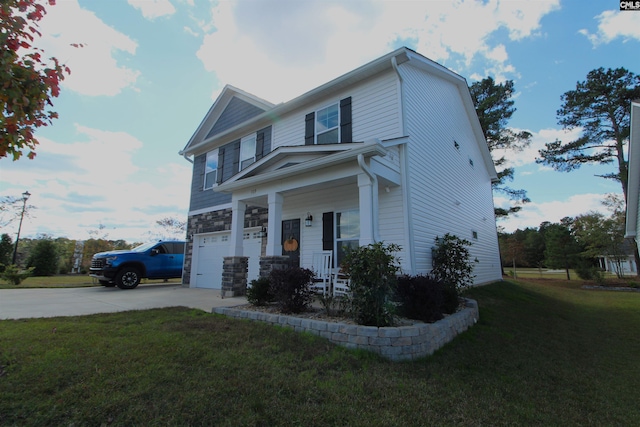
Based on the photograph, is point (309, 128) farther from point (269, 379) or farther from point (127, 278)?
point (127, 278)

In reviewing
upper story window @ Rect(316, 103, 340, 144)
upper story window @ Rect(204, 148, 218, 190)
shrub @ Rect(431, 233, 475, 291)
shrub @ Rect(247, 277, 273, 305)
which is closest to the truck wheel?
upper story window @ Rect(204, 148, 218, 190)

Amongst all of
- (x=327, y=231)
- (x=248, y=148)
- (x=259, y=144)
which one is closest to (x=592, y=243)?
(x=327, y=231)

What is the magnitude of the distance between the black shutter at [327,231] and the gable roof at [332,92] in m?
3.39

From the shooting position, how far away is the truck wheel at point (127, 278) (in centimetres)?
980

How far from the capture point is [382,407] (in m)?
2.53

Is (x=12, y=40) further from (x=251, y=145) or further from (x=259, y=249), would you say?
(x=251, y=145)

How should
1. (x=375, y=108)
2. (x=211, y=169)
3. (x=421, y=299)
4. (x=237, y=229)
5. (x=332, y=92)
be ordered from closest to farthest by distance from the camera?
(x=421, y=299), (x=375, y=108), (x=237, y=229), (x=332, y=92), (x=211, y=169)

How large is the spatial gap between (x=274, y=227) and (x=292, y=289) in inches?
87.3

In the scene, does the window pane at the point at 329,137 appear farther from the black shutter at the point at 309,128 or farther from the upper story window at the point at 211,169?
the upper story window at the point at 211,169

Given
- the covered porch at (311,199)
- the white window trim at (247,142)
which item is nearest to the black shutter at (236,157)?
the white window trim at (247,142)

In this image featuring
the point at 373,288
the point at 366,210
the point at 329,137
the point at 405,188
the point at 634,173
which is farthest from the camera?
the point at 634,173

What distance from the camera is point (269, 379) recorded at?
2.81 metres

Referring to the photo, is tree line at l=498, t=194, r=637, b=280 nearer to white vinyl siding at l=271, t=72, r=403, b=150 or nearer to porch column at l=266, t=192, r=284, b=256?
white vinyl siding at l=271, t=72, r=403, b=150

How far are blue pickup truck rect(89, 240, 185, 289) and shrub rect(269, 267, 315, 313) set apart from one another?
7.43 metres
